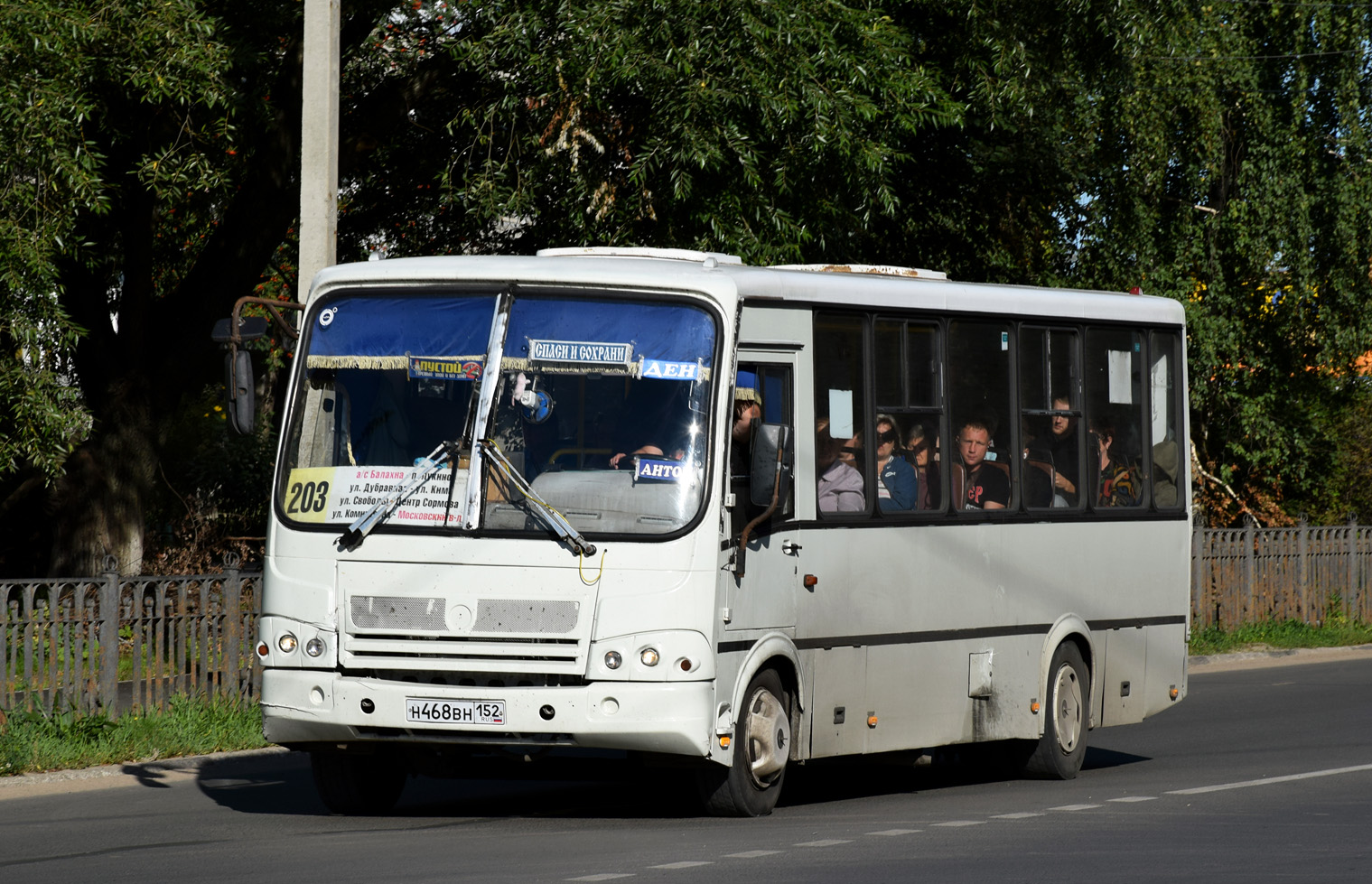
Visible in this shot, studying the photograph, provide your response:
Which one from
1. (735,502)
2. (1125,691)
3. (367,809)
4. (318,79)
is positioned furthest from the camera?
(318,79)

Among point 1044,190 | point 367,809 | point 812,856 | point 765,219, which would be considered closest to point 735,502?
point 812,856

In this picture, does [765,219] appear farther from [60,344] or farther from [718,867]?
[718,867]

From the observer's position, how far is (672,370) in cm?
Answer: 997

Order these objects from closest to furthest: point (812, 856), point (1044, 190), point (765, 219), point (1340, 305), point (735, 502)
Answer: point (812, 856)
point (735, 502)
point (765, 219)
point (1044, 190)
point (1340, 305)

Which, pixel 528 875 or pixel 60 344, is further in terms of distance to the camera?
pixel 60 344

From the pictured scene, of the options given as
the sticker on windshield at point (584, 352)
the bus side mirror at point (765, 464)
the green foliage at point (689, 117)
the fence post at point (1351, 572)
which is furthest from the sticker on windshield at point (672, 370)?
the fence post at point (1351, 572)

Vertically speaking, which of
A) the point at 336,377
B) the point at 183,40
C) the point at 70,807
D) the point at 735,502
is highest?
the point at 183,40

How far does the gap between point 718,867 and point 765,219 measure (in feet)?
30.1

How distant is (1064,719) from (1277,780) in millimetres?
1388

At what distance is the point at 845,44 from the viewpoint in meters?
17.4

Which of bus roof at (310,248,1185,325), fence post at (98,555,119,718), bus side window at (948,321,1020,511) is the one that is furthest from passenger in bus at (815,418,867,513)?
fence post at (98,555,119,718)

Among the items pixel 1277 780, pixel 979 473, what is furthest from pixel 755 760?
pixel 1277 780

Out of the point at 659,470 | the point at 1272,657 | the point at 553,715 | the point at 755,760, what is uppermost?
the point at 659,470

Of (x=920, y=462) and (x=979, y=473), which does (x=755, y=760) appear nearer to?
(x=920, y=462)
